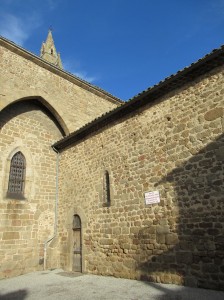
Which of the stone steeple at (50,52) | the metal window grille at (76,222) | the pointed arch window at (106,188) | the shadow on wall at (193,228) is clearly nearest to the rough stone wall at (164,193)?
the shadow on wall at (193,228)

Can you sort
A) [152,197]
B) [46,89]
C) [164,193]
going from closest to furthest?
[164,193], [152,197], [46,89]

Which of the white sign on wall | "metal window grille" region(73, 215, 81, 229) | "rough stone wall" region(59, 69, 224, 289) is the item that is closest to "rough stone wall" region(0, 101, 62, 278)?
"metal window grille" region(73, 215, 81, 229)

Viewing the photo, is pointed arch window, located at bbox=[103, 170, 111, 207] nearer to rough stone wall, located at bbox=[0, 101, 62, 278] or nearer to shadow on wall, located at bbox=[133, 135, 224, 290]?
shadow on wall, located at bbox=[133, 135, 224, 290]

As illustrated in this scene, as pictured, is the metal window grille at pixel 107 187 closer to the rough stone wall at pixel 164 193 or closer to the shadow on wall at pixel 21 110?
the rough stone wall at pixel 164 193

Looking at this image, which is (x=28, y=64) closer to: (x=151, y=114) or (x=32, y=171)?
(x=32, y=171)

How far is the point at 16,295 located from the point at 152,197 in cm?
374

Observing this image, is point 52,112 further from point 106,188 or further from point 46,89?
point 106,188

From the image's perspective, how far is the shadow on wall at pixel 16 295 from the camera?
18.0ft

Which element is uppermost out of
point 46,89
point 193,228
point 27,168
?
point 46,89

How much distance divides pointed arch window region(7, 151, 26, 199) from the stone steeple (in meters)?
19.1

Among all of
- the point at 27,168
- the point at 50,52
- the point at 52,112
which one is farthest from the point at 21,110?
the point at 50,52

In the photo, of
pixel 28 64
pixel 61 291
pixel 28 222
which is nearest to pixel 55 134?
pixel 28 64

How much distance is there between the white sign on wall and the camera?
6.26 metres

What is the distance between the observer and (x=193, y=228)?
541 cm
